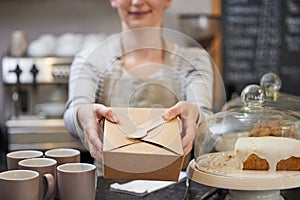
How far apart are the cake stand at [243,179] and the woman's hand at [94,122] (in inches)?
10.5

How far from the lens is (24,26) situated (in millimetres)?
3156

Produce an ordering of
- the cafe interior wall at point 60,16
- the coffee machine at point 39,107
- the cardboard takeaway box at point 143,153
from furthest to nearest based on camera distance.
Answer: the cafe interior wall at point 60,16 → the coffee machine at point 39,107 → the cardboard takeaway box at point 143,153

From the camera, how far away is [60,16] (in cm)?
317

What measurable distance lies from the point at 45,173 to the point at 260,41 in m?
2.23

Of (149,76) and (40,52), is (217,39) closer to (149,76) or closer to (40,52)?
(40,52)

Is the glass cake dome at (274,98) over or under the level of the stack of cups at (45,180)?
over

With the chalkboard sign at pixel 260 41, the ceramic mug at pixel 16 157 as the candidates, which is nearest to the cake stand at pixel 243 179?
the ceramic mug at pixel 16 157

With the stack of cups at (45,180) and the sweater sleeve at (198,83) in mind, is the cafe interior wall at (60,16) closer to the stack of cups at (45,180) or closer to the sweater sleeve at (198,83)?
the sweater sleeve at (198,83)

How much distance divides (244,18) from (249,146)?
1937 millimetres

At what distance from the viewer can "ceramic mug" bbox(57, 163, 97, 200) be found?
1049 mm

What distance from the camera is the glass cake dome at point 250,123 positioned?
1303mm

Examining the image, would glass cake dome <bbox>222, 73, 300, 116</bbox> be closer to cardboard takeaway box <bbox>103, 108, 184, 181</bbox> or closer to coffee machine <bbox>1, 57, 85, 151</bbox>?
cardboard takeaway box <bbox>103, 108, 184, 181</bbox>

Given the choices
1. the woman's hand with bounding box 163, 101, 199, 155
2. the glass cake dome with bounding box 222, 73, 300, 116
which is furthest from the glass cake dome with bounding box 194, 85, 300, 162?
the woman's hand with bounding box 163, 101, 199, 155

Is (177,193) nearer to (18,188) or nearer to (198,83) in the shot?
(198,83)
